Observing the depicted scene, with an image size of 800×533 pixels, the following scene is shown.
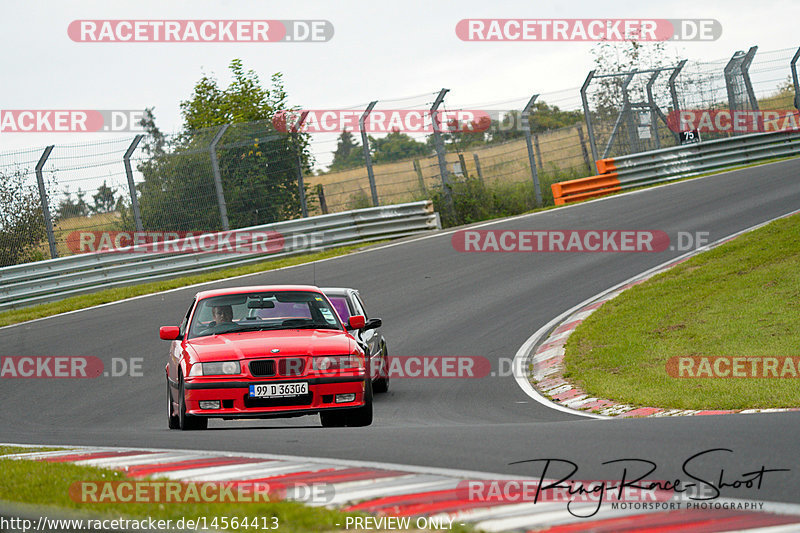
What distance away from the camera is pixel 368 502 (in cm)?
466

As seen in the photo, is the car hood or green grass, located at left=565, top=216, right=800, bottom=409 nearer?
the car hood

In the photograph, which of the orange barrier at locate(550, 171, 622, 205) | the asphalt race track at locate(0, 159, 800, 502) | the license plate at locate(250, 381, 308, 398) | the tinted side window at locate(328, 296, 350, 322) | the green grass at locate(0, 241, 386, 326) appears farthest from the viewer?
the orange barrier at locate(550, 171, 622, 205)

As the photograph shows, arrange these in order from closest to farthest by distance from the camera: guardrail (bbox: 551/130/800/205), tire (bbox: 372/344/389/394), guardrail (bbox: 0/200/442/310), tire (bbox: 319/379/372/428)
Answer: tire (bbox: 319/379/372/428) → tire (bbox: 372/344/389/394) → guardrail (bbox: 0/200/442/310) → guardrail (bbox: 551/130/800/205)

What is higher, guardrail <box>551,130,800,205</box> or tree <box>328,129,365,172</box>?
tree <box>328,129,365,172</box>

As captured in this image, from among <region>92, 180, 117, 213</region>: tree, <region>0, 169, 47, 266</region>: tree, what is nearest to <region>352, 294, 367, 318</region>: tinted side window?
<region>92, 180, 117, 213</region>: tree

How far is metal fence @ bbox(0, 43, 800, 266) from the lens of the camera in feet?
69.6

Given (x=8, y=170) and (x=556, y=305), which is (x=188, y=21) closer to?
(x=8, y=170)

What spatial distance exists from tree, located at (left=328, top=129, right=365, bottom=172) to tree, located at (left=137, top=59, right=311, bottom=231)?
0.73m

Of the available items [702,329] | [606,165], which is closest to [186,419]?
[702,329]

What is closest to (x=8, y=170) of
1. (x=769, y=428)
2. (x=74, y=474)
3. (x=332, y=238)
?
(x=332, y=238)

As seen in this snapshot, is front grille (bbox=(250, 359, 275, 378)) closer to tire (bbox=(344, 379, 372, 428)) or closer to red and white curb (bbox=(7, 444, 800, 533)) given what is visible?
tire (bbox=(344, 379, 372, 428))

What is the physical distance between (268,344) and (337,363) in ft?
2.20

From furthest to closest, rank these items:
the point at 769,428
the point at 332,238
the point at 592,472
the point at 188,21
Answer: the point at 332,238, the point at 188,21, the point at 769,428, the point at 592,472

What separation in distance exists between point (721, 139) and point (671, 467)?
24.3 m
